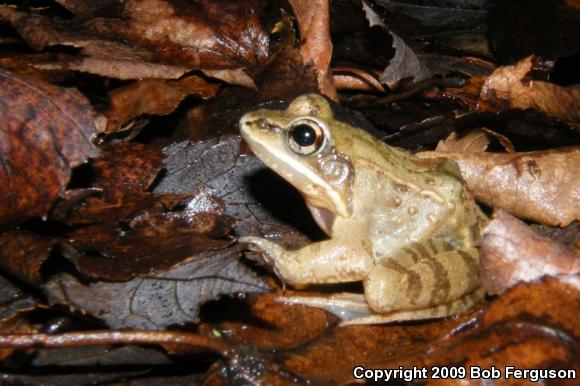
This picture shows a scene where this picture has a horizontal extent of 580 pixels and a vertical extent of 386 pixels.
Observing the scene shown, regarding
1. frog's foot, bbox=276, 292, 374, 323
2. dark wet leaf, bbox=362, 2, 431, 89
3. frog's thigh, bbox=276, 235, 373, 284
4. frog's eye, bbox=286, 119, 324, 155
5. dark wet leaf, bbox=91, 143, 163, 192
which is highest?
frog's eye, bbox=286, 119, 324, 155

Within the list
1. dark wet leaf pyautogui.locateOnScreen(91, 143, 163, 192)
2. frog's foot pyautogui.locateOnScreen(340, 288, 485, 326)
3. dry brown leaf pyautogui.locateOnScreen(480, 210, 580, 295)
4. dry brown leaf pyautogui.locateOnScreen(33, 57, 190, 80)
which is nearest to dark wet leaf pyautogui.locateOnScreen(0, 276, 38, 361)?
dark wet leaf pyautogui.locateOnScreen(91, 143, 163, 192)

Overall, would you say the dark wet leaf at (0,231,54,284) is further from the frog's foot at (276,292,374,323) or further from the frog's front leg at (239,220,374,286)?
the frog's foot at (276,292,374,323)

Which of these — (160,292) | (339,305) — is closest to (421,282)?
(339,305)

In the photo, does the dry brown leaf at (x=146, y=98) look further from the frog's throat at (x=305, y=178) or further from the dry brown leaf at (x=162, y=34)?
the frog's throat at (x=305, y=178)

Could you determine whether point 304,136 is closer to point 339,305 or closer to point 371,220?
point 371,220

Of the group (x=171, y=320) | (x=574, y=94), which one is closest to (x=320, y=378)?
(x=171, y=320)

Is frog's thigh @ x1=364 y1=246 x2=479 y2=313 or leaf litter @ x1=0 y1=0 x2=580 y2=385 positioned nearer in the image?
leaf litter @ x1=0 y1=0 x2=580 y2=385

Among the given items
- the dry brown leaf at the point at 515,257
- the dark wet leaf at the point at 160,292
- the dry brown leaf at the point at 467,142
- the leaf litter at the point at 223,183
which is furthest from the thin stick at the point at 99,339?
the dry brown leaf at the point at 467,142
